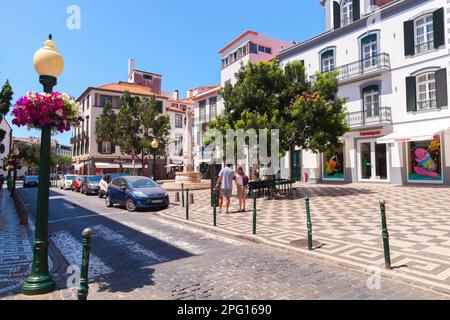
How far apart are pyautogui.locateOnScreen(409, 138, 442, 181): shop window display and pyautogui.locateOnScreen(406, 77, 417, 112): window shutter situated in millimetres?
2296

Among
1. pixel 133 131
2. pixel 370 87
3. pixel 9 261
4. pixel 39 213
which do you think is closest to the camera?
pixel 39 213

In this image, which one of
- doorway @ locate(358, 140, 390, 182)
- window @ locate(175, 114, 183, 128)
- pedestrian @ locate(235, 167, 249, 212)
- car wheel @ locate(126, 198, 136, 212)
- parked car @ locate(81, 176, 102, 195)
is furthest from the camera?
window @ locate(175, 114, 183, 128)

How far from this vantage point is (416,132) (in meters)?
18.5

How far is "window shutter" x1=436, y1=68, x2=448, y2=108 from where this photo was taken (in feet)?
57.9

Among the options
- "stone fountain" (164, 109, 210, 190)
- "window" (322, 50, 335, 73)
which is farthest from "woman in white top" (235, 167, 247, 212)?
"window" (322, 50, 335, 73)

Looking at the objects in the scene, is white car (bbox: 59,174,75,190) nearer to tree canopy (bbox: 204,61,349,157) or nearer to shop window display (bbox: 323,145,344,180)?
tree canopy (bbox: 204,61,349,157)

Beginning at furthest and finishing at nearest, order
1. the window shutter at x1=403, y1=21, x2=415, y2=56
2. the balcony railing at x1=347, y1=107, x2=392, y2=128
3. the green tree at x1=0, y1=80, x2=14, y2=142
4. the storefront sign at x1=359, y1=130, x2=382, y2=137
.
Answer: the storefront sign at x1=359, y1=130, x2=382, y2=137, the balcony railing at x1=347, y1=107, x2=392, y2=128, the window shutter at x1=403, y1=21, x2=415, y2=56, the green tree at x1=0, y1=80, x2=14, y2=142

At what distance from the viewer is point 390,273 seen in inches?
181

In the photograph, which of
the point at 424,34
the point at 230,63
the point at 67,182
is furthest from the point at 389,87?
the point at 67,182

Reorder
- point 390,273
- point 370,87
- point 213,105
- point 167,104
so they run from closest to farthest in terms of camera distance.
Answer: point 390,273, point 370,87, point 213,105, point 167,104

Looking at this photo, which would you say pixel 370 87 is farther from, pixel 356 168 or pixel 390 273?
pixel 390 273
